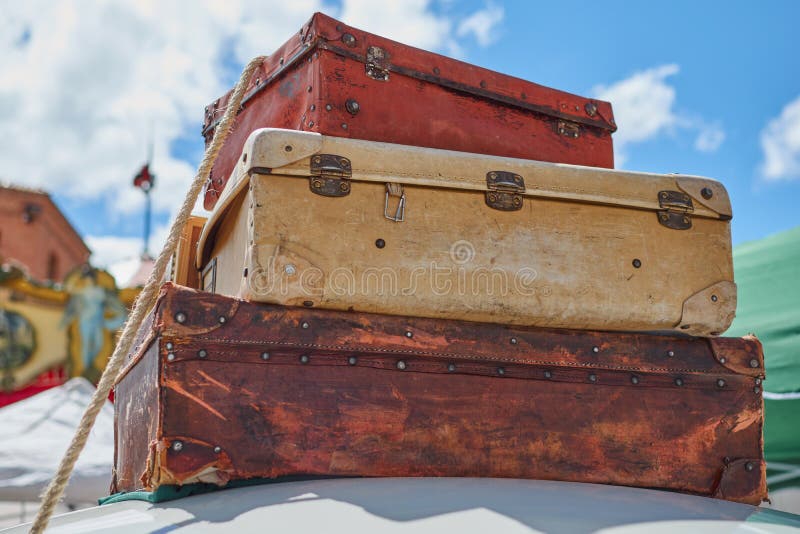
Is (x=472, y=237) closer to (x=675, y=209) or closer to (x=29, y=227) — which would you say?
(x=675, y=209)

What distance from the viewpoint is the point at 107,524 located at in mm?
1044

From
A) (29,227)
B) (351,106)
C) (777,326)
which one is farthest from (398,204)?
(29,227)

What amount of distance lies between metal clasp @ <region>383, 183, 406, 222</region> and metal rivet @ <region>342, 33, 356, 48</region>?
15.7 inches

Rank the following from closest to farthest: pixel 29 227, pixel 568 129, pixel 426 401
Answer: pixel 426 401 < pixel 568 129 < pixel 29 227

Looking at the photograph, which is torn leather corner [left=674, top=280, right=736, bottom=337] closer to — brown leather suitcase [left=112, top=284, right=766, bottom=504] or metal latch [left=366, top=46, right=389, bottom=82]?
brown leather suitcase [left=112, top=284, right=766, bottom=504]

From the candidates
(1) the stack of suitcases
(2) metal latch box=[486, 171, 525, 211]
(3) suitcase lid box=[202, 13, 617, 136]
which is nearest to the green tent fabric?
(1) the stack of suitcases

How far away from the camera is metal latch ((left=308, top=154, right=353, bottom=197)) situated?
1.34 m

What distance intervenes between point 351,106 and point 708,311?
949mm

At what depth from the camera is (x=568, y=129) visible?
6.16 ft

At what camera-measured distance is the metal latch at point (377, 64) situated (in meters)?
1.59

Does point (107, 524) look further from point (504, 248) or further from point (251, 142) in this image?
point (504, 248)

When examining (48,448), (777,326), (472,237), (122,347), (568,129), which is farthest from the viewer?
(48,448)

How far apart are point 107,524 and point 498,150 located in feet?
4.07

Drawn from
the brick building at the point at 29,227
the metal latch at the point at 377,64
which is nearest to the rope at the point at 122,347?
the metal latch at the point at 377,64
